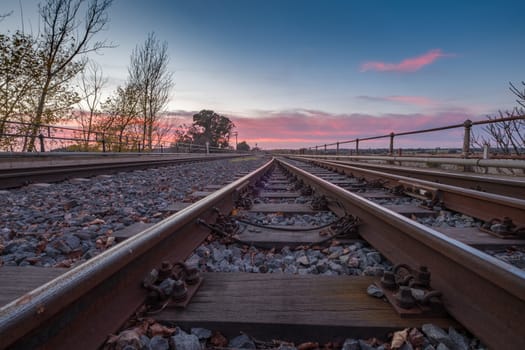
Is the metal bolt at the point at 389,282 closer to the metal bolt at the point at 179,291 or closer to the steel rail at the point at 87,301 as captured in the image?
the metal bolt at the point at 179,291

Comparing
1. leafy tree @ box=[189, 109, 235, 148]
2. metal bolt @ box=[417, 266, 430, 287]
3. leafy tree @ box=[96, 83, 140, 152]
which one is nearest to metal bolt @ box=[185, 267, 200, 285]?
metal bolt @ box=[417, 266, 430, 287]

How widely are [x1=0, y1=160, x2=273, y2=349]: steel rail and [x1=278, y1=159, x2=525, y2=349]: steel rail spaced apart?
137cm

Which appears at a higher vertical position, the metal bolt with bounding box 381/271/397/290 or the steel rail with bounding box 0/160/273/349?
the steel rail with bounding box 0/160/273/349

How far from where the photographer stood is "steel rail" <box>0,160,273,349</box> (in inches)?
31.4

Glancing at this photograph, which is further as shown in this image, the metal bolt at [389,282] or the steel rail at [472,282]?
the metal bolt at [389,282]

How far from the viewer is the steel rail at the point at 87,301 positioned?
2.62 ft

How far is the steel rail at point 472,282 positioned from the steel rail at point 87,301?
1.37 meters

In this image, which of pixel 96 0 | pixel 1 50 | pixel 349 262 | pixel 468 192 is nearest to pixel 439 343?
pixel 349 262

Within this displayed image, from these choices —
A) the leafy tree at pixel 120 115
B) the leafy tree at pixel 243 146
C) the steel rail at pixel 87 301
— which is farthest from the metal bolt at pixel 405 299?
the leafy tree at pixel 243 146

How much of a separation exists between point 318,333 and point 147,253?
887 mm

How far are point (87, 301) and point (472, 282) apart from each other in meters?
1.49

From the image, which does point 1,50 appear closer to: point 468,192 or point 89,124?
point 89,124

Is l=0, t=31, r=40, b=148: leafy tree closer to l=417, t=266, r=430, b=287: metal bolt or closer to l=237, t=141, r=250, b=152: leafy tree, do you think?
l=417, t=266, r=430, b=287: metal bolt

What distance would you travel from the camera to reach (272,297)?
1372 mm
